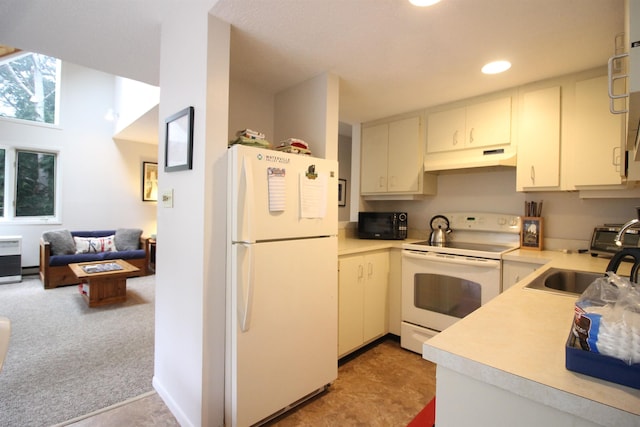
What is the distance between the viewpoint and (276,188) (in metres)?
1.65

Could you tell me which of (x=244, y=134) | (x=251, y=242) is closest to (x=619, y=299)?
(x=251, y=242)

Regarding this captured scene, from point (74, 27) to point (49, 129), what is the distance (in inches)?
188

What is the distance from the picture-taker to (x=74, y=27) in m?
1.81

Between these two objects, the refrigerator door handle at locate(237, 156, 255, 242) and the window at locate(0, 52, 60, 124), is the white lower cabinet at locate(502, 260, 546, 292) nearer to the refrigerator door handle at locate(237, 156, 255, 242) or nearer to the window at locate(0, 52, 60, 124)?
the refrigerator door handle at locate(237, 156, 255, 242)

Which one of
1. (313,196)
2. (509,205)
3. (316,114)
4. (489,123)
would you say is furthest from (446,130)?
(313,196)

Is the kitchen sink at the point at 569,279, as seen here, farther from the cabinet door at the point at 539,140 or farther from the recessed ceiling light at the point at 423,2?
the recessed ceiling light at the point at 423,2

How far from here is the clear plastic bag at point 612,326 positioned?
573 millimetres

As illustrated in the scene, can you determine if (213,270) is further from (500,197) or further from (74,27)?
(500,197)

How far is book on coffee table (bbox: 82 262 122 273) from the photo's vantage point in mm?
3848

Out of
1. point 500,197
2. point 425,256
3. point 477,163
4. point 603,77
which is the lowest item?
point 425,256

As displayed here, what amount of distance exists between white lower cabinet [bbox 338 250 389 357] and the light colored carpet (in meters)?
1.43

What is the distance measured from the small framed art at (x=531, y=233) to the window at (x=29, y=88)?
7.10m

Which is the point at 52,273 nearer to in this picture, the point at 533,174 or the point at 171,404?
the point at 171,404

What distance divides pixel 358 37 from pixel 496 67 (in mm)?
1059
